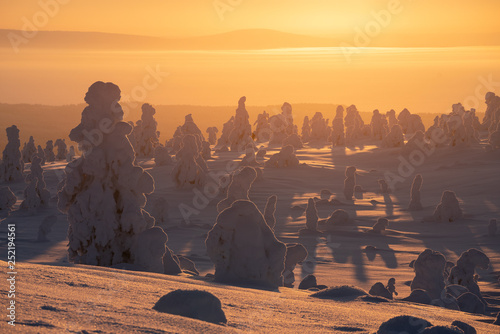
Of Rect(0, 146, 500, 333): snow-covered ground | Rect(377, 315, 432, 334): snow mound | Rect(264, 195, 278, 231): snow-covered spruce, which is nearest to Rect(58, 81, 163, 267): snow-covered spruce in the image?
Rect(0, 146, 500, 333): snow-covered ground

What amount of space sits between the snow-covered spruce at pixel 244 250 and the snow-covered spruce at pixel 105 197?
3.71 meters

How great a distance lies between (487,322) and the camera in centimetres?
990

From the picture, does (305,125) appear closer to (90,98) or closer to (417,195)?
(417,195)

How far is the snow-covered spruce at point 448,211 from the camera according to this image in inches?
1045

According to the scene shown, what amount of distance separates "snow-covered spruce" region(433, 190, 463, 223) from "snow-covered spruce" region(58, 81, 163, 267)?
15545mm

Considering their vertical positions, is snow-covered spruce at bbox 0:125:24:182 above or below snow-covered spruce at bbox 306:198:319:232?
above

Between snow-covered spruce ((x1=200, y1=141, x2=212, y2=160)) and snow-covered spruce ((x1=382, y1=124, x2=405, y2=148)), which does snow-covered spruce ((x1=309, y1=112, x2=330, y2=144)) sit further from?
snow-covered spruce ((x1=200, y1=141, x2=212, y2=160))

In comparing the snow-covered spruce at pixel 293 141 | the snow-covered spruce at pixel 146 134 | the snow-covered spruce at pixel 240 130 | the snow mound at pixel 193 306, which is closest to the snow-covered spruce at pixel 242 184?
the snow mound at pixel 193 306

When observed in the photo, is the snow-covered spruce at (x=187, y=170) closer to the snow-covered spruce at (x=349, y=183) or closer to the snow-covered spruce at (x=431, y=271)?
the snow-covered spruce at (x=349, y=183)

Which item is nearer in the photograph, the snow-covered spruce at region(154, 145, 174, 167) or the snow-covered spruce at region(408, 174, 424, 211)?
the snow-covered spruce at region(408, 174, 424, 211)

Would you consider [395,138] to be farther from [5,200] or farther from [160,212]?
[5,200]

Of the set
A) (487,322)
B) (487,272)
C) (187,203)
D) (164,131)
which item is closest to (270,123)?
(187,203)

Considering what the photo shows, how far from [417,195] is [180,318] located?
25.1 meters

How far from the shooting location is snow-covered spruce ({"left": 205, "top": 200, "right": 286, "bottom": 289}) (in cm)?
1137
